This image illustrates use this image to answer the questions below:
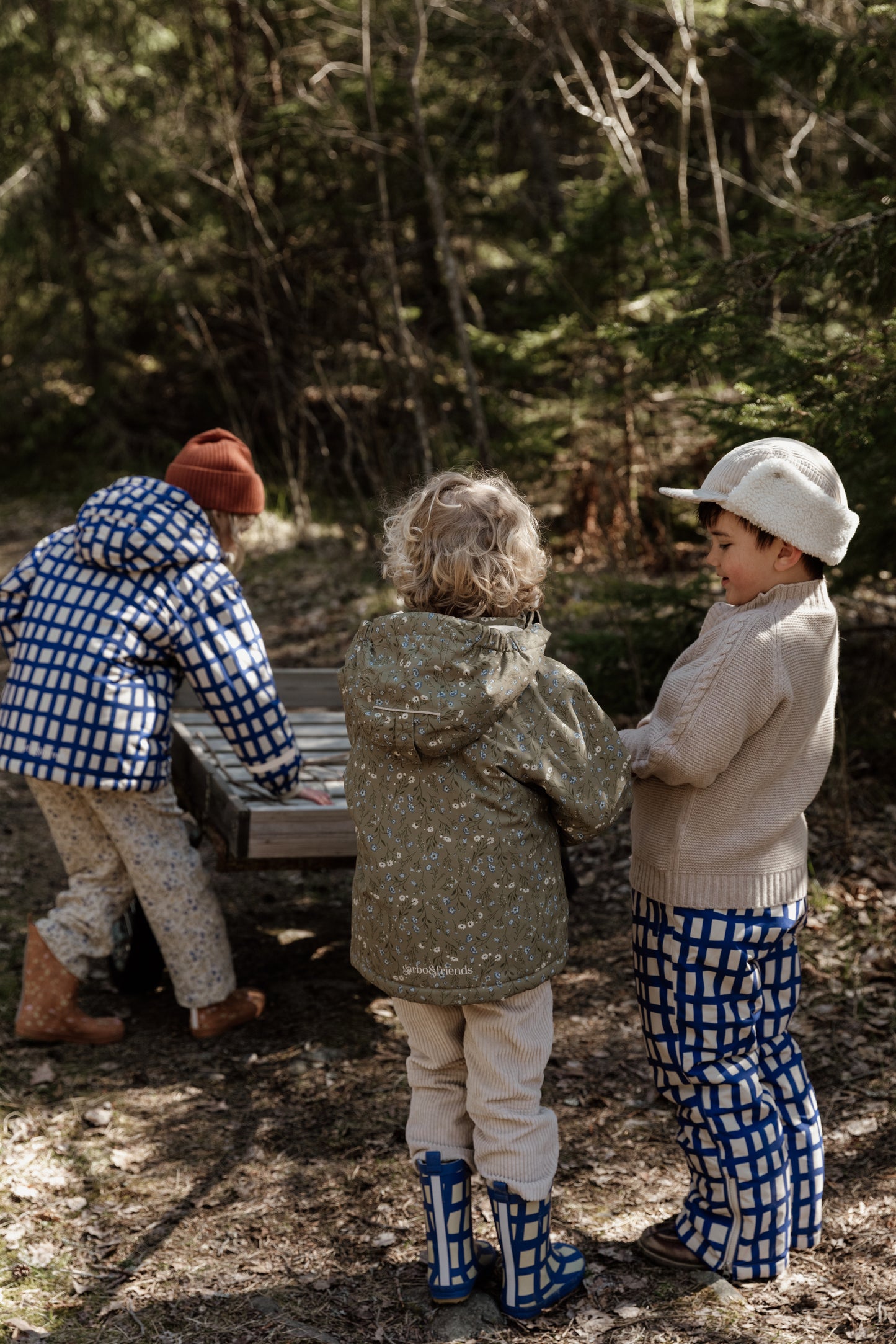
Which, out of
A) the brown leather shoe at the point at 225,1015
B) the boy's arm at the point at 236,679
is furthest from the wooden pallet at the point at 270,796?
the brown leather shoe at the point at 225,1015

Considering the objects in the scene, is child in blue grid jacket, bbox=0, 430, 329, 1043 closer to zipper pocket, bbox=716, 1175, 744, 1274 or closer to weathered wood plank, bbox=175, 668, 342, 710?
weathered wood plank, bbox=175, 668, 342, 710

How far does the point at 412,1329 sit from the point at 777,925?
1.24m

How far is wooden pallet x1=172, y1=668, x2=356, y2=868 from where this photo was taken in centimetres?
362

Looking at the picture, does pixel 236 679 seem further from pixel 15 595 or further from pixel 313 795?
pixel 15 595

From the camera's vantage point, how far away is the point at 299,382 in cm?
1099

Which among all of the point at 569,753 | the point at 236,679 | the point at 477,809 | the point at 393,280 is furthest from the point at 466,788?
the point at 393,280

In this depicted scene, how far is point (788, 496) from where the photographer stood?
2400 mm

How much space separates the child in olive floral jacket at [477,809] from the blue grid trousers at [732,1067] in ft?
0.95

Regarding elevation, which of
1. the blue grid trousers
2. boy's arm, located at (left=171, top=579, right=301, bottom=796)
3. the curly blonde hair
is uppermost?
the curly blonde hair

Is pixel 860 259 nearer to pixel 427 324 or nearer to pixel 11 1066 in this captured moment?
pixel 11 1066

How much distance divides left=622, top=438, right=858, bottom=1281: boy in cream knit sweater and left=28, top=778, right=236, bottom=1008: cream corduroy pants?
1.80m

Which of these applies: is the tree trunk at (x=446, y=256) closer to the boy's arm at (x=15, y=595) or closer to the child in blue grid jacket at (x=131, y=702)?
the child in blue grid jacket at (x=131, y=702)

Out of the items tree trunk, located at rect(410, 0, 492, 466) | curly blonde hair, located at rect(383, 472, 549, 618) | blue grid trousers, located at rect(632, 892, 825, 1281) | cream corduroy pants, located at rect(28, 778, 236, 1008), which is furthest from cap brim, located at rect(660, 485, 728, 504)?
tree trunk, located at rect(410, 0, 492, 466)

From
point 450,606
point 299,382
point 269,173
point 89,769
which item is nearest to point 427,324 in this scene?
point 299,382
